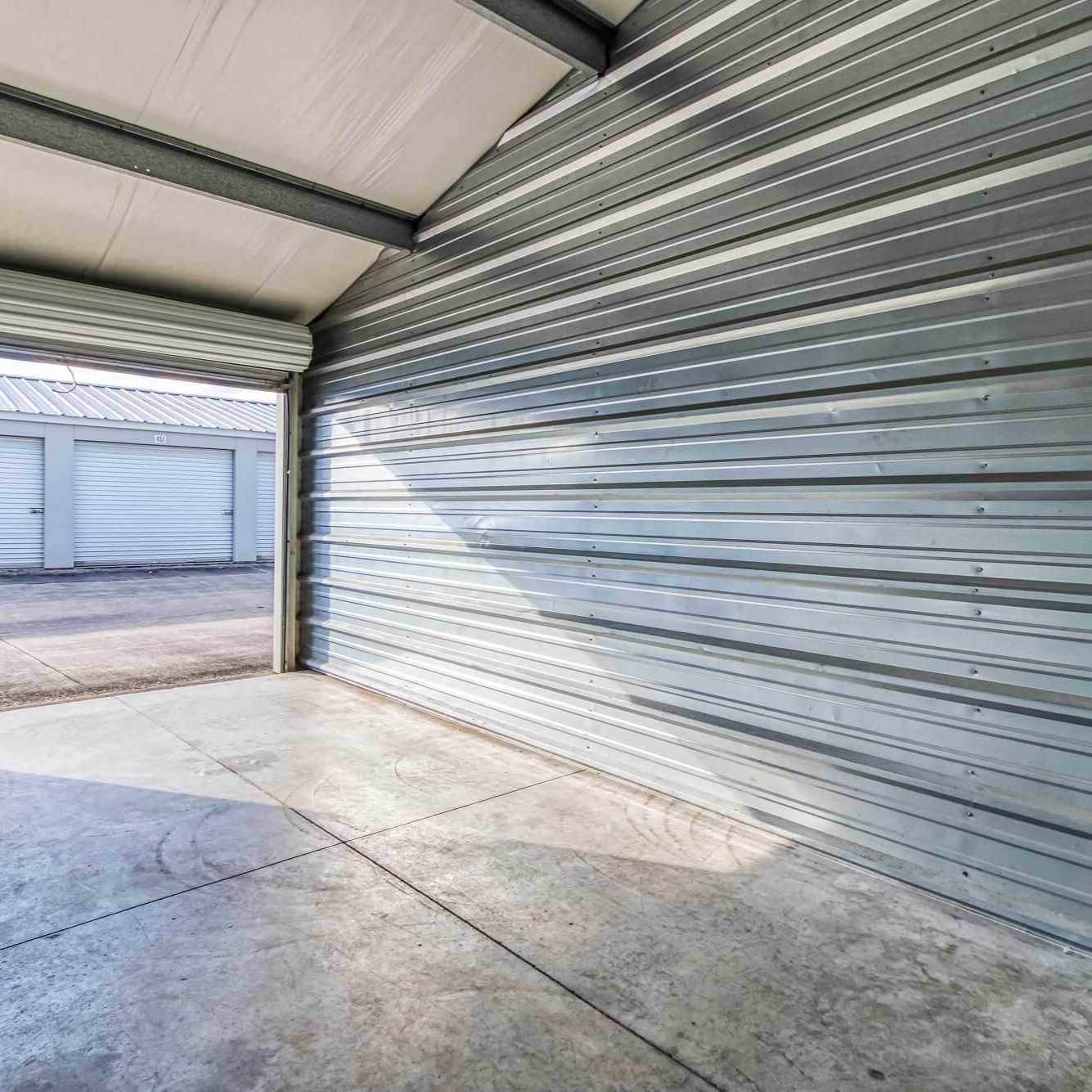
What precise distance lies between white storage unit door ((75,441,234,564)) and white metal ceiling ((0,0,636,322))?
40.7 ft

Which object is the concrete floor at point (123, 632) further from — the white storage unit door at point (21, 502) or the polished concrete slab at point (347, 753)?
the polished concrete slab at point (347, 753)

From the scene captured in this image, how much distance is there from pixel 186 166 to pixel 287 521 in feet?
9.72

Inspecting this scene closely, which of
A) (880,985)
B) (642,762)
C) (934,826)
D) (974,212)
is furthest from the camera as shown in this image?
(642,762)

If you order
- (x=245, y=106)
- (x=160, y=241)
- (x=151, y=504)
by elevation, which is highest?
(x=245, y=106)

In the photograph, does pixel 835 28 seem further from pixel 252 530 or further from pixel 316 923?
pixel 252 530

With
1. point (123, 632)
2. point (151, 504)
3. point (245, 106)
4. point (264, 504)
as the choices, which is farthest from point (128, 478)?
point (245, 106)

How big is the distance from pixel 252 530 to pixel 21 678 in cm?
1205

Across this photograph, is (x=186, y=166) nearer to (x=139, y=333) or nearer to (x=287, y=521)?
(x=139, y=333)

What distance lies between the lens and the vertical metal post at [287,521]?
21.2ft

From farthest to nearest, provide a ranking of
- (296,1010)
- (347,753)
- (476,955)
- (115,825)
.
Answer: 1. (347,753)
2. (115,825)
3. (476,955)
4. (296,1010)

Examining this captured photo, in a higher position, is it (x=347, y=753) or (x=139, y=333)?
(x=139, y=333)

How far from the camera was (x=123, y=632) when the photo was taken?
8680mm

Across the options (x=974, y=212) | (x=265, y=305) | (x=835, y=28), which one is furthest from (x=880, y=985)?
(x=265, y=305)

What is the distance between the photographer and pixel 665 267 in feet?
11.9
